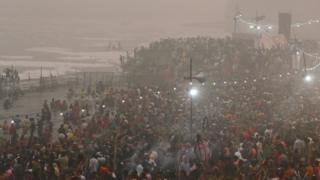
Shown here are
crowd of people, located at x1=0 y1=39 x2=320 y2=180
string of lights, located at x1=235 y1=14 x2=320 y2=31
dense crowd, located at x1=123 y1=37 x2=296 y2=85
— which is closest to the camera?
crowd of people, located at x1=0 y1=39 x2=320 y2=180

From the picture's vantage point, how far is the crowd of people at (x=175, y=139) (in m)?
17.7

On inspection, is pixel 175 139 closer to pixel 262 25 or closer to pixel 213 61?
pixel 213 61

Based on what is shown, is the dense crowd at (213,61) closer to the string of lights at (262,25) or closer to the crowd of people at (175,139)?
the string of lights at (262,25)

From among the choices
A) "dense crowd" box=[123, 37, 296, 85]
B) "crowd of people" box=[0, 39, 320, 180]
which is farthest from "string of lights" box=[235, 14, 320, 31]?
"crowd of people" box=[0, 39, 320, 180]

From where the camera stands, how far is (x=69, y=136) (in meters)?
21.9

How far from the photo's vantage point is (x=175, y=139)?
2091 cm

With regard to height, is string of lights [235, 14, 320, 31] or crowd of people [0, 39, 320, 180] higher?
string of lights [235, 14, 320, 31]

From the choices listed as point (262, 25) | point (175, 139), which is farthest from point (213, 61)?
point (262, 25)

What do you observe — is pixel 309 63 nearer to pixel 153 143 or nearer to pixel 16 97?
pixel 16 97

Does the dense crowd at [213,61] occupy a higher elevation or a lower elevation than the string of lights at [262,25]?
lower

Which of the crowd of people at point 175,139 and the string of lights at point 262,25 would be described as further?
the string of lights at point 262,25

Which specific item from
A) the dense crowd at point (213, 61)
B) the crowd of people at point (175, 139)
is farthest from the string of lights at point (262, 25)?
the crowd of people at point (175, 139)

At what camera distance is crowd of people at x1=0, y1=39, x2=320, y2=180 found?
57.9 feet

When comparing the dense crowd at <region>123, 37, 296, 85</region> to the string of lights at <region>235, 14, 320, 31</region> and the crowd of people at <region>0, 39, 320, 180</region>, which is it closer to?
the string of lights at <region>235, 14, 320, 31</region>
